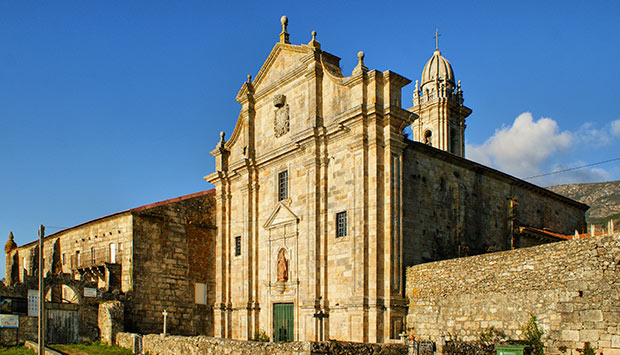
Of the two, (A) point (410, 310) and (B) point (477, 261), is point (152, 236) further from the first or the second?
(B) point (477, 261)

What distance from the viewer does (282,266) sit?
2736cm

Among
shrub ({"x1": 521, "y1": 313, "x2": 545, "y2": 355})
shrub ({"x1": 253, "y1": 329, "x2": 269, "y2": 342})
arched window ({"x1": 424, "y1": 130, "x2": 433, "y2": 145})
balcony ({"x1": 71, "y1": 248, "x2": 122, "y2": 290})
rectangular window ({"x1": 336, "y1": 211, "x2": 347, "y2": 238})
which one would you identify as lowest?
shrub ({"x1": 253, "y1": 329, "x2": 269, "y2": 342})

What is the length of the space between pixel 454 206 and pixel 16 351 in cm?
1930

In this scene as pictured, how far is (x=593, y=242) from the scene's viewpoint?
1641 centimetres

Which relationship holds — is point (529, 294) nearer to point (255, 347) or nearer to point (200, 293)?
point (255, 347)

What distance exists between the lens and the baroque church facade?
74.7ft

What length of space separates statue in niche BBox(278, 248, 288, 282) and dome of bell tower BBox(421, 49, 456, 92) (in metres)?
24.2

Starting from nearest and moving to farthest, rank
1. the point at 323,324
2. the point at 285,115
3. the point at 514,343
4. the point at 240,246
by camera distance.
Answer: the point at 514,343 → the point at 323,324 → the point at 285,115 → the point at 240,246

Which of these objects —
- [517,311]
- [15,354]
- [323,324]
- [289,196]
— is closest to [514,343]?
[517,311]

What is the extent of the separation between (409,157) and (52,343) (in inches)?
714

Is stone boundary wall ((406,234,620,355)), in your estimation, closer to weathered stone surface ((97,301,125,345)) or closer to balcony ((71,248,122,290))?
weathered stone surface ((97,301,125,345))

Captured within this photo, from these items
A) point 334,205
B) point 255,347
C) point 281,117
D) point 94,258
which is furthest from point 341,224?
point 94,258

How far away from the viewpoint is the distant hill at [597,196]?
433ft

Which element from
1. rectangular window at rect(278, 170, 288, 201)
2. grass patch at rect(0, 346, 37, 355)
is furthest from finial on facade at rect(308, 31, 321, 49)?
grass patch at rect(0, 346, 37, 355)
